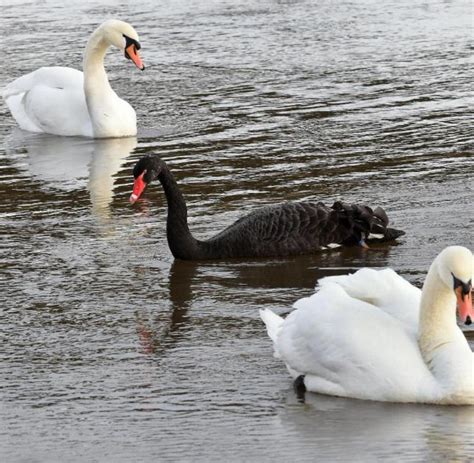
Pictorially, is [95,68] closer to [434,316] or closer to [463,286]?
[434,316]

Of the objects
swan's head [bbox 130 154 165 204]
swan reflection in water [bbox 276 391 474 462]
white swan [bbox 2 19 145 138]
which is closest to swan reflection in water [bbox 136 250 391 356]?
swan's head [bbox 130 154 165 204]

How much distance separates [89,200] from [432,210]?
10.1ft

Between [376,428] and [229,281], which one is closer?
[376,428]

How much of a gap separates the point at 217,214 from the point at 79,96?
571cm

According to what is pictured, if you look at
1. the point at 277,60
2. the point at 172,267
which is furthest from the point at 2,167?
the point at 277,60

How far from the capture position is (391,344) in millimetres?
7672

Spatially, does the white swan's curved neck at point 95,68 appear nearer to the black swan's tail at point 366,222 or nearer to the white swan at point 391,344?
the black swan's tail at point 366,222

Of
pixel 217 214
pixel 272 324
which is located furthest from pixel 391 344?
pixel 217 214

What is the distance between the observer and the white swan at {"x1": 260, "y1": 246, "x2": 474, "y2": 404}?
24.9ft

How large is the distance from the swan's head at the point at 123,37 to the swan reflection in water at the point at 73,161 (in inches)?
41.4

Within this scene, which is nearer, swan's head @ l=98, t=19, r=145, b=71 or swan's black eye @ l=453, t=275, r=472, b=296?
swan's black eye @ l=453, t=275, r=472, b=296

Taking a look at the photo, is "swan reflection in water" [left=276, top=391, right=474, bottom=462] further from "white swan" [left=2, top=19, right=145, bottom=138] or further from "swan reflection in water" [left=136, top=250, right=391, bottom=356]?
"white swan" [left=2, top=19, right=145, bottom=138]

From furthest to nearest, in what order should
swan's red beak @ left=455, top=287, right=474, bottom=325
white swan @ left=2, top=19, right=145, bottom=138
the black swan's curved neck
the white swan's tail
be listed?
white swan @ left=2, top=19, right=145, bottom=138, the black swan's curved neck, the white swan's tail, swan's red beak @ left=455, top=287, right=474, bottom=325

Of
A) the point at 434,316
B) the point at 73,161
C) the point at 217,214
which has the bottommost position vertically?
the point at 73,161
